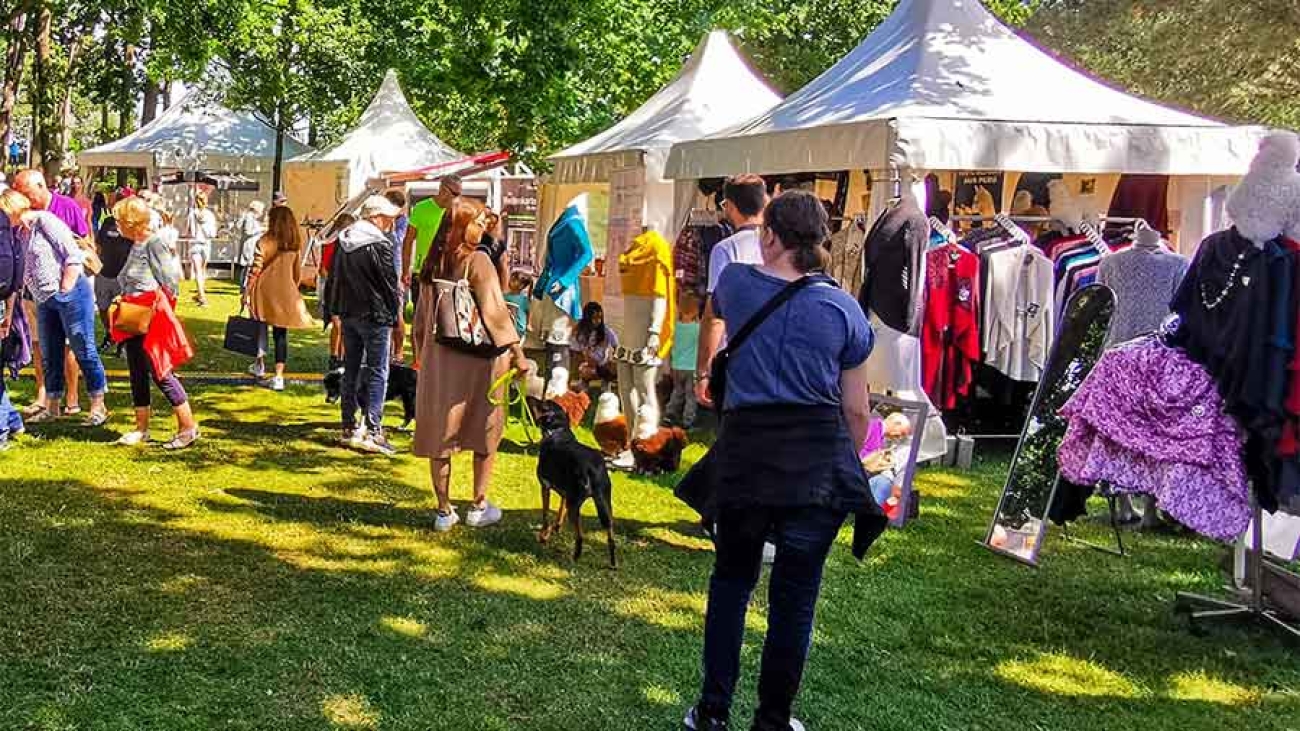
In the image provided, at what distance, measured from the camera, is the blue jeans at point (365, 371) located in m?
8.51

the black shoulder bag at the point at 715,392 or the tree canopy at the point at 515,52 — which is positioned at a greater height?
→ the tree canopy at the point at 515,52

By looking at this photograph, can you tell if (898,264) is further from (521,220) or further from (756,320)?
(521,220)

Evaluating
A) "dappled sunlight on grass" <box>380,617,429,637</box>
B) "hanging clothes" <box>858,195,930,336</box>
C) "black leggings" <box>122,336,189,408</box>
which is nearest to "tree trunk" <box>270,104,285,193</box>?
"black leggings" <box>122,336,189,408</box>

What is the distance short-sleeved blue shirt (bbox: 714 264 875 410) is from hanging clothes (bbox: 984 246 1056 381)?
517 cm

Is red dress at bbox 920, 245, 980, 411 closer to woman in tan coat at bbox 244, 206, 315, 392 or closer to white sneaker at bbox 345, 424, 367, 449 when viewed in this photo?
white sneaker at bbox 345, 424, 367, 449

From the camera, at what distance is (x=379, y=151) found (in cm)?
2200

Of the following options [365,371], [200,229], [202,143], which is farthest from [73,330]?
[202,143]

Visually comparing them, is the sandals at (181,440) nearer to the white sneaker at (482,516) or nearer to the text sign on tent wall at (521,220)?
the white sneaker at (482,516)

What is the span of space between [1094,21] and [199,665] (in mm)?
30587

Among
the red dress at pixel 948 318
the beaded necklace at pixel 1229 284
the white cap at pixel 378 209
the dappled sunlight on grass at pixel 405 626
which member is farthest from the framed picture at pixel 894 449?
the white cap at pixel 378 209

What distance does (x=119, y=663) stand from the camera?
4.50 metres

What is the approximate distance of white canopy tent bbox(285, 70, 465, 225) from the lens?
857 inches

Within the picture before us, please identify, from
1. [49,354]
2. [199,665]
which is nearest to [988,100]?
[199,665]

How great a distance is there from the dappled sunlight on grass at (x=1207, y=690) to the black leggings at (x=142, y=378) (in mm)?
6322
